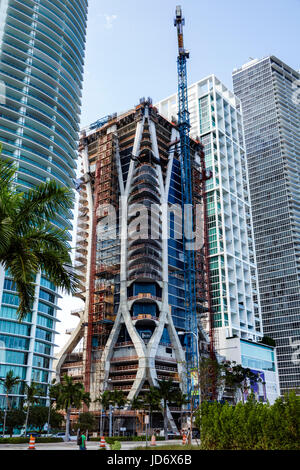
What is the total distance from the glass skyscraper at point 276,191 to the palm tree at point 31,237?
150130 mm

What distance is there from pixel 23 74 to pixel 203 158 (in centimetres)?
5972

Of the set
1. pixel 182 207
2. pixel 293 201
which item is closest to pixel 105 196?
pixel 182 207

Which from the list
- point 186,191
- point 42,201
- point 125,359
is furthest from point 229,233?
point 42,201

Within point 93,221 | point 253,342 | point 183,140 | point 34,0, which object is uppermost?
point 34,0

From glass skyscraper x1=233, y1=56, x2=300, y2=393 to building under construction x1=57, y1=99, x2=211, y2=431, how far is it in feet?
166

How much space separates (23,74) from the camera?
95.1 metres

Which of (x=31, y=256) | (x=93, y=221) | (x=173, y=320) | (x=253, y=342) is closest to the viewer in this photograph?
(x=31, y=256)

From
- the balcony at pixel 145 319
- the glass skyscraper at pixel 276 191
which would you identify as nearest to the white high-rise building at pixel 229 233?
the glass skyscraper at pixel 276 191

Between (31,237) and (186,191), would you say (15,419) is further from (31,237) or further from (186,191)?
(186,191)

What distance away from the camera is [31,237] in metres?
15.0

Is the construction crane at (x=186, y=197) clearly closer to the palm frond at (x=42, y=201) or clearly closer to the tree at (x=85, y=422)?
the tree at (x=85, y=422)
